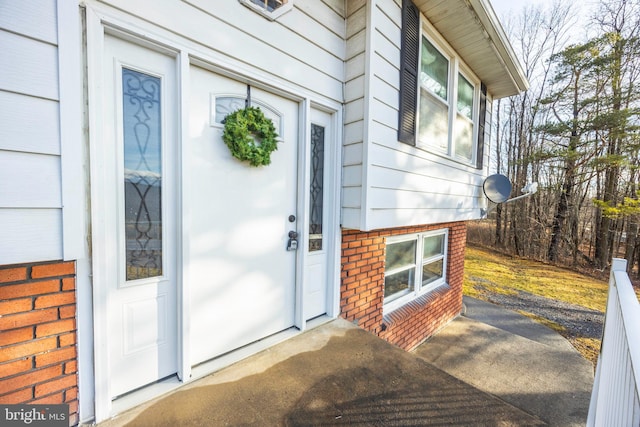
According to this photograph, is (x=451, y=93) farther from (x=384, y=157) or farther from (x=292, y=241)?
(x=292, y=241)

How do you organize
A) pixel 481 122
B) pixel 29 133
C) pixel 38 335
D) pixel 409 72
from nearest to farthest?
pixel 29 133 < pixel 38 335 < pixel 409 72 < pixel 481 122

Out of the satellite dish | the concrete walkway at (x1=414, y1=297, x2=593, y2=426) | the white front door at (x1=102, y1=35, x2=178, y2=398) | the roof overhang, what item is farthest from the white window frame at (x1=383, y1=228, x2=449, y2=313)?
the roof overhang

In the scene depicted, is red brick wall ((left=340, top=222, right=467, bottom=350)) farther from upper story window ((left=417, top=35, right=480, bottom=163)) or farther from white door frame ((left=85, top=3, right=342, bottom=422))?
upper story window ((left=417, top=35, right=480, bottom=163))

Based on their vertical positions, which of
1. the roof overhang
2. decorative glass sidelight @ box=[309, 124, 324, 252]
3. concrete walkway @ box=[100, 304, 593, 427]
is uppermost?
the roof overhang

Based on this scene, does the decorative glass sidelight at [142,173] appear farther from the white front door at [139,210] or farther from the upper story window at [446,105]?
the upper story window at [446,105]

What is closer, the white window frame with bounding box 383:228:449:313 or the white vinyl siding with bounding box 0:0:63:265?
the white vinyl siding with bounding box 0:0:63:265

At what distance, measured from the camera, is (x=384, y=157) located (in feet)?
7.91

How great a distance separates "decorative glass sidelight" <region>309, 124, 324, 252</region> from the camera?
2.35 m

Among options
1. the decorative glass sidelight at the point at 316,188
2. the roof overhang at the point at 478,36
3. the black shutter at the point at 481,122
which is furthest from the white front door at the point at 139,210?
the black shutter at the point at 481,122

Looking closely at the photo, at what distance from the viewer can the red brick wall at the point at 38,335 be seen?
115 cm

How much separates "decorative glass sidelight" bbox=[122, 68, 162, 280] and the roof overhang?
281 cm

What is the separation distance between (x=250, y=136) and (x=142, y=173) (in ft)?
2.45

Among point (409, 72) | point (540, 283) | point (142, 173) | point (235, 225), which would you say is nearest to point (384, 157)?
point (409, 72)

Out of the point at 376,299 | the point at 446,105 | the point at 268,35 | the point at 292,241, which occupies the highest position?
the point at 446,105
